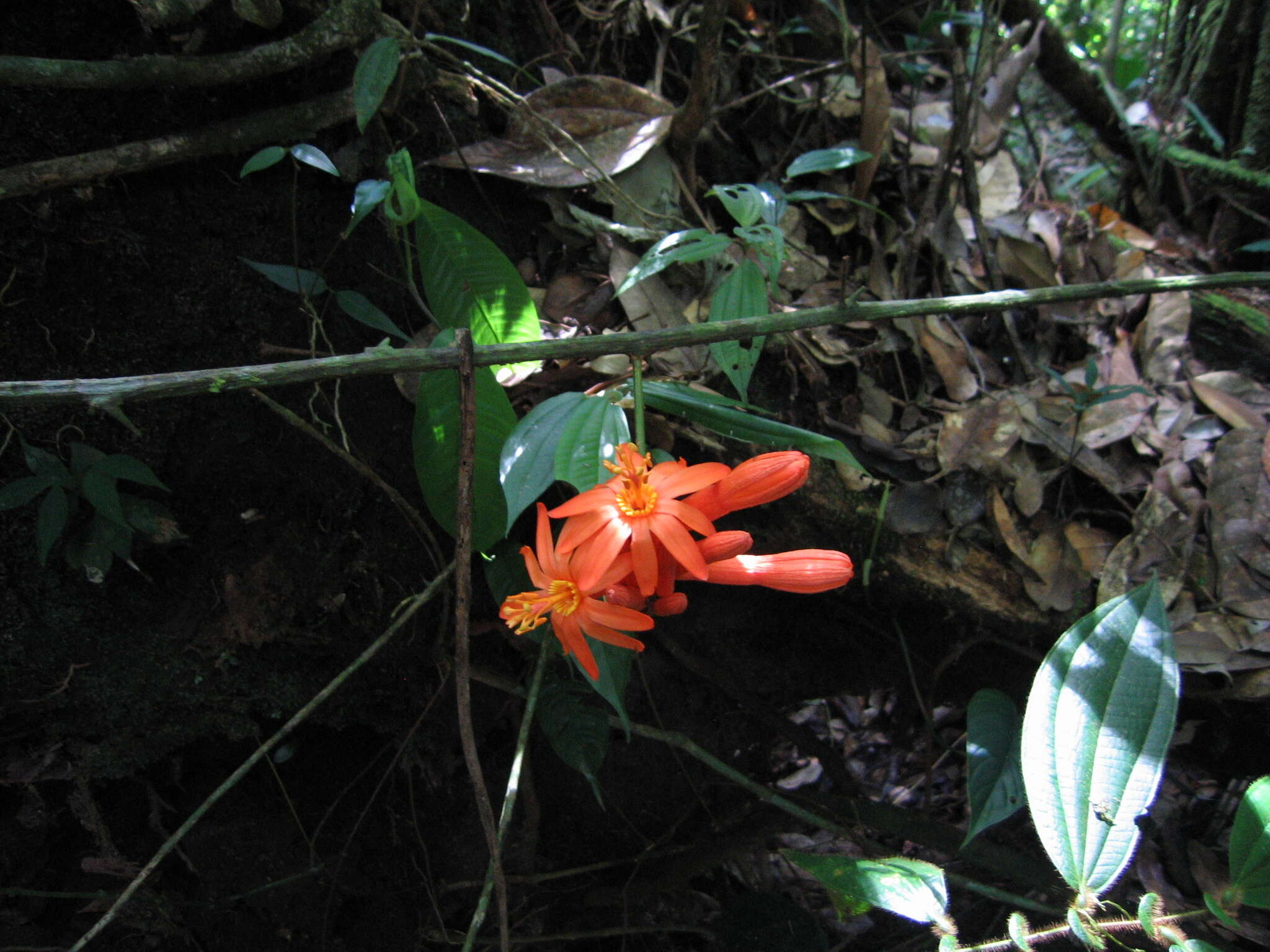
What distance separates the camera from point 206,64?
1348 millimetres

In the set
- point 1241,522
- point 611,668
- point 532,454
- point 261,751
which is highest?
point 532,454

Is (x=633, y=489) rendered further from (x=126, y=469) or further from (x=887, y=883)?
(x=126, y=469)

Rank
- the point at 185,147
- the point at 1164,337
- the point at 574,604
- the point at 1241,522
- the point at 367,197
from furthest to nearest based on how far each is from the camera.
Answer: the point at 1164,337, the point at 1241,522, the point at 185,147, the point at 367,197, the point at 574,604

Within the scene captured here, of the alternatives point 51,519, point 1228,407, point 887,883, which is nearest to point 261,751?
point 51,519

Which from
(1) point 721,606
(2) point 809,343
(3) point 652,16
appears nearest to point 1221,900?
(1) point 721,606

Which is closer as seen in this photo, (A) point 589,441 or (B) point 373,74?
(A) point 589,441

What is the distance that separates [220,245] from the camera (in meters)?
1.44

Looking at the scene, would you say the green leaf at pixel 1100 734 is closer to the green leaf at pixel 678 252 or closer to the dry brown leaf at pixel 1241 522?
the dry brown leaf at pixel 1241 522

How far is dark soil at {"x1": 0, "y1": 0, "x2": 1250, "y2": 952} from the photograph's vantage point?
1.34 metres

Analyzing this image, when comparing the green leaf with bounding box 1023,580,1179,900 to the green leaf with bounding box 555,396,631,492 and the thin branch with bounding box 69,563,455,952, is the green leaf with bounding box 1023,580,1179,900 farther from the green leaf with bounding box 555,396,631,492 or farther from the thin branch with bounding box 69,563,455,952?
the thin branch with bounding box 69,563,455,952

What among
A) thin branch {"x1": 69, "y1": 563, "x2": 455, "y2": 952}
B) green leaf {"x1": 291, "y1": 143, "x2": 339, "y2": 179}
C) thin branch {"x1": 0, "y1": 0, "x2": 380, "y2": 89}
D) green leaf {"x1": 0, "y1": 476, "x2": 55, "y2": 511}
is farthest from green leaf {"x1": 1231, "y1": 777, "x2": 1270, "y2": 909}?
thin branch {"x1": 0, "y1": 0, "x2": 380, "y2": 89}

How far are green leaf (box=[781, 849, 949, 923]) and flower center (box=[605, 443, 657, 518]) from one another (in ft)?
1.81

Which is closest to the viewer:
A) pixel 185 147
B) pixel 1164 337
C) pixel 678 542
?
pixel 678 542

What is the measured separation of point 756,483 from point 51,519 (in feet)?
3.61
